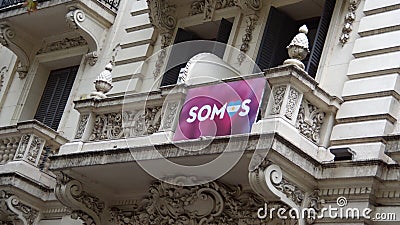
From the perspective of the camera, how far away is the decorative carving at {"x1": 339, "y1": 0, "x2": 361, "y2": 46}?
1439cm

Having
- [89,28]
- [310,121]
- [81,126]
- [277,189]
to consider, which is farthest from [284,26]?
[89,28]

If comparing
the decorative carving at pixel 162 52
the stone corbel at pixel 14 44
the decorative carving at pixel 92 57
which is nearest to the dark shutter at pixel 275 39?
the decorative carving at pixel 162 52

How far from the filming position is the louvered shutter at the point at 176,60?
17.0 m

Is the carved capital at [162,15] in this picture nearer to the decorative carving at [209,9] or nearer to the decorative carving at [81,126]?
the decorative carving at [209,9]

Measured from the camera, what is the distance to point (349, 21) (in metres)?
14.5

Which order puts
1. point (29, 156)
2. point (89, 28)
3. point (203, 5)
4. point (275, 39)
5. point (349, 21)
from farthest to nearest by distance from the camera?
point (89, 28), point (29, 156), point (203, 5), point (275, 39), point (349, 21)

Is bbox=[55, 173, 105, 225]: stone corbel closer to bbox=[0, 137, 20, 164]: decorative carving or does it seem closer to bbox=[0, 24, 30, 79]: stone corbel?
bbox=[0, 137, 20, 164]: decorative carving

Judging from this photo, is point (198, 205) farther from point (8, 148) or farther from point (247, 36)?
point (8, 148)

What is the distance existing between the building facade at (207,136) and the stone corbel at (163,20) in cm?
3

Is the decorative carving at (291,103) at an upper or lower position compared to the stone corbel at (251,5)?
lower

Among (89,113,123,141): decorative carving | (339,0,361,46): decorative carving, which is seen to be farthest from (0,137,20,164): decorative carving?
(339,0,361,46): decorative carving

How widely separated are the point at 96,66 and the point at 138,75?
1897 millimetres

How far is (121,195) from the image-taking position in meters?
15.8

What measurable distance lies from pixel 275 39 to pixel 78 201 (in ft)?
15.7
